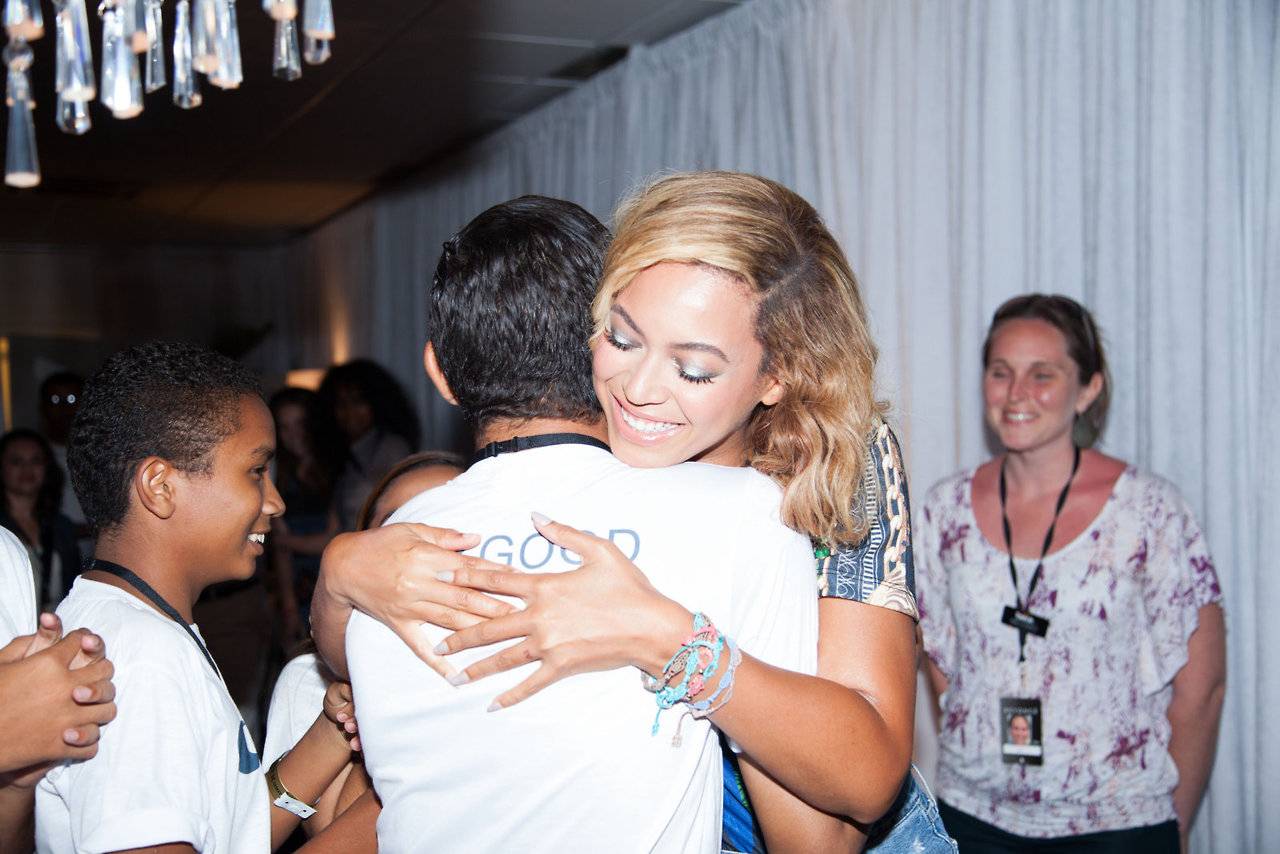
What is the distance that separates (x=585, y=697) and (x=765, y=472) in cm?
45

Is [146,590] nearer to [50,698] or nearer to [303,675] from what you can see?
[50,698]

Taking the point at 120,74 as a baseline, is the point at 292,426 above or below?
below

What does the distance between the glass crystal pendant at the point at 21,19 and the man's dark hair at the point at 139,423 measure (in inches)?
27.0

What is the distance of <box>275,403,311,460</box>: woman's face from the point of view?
18.5 ft

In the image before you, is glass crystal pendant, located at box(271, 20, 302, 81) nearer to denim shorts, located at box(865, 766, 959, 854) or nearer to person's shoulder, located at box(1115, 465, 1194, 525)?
denim shorts, located at box(865, 766, 959, 854)

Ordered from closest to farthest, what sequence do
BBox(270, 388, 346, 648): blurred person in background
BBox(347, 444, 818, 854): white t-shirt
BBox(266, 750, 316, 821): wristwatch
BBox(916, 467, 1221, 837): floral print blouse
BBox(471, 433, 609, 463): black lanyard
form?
1. BBox(347, 444, 818, 854): white t-shirt
2. BBox(471, 433, 609, 463): black lanyard
3. BBox(266, 750, 316, 821): wristwatch
4. BBox(916, 467, 1221, 837): floral print blouse
5. BBox(270, 388, 346, 648): blurred person in background

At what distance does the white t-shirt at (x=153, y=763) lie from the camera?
1.42m

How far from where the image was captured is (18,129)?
41.7 inches

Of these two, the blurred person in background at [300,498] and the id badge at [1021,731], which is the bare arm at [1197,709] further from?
the blurred person in background at [300,498]

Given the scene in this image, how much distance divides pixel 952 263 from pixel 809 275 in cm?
234

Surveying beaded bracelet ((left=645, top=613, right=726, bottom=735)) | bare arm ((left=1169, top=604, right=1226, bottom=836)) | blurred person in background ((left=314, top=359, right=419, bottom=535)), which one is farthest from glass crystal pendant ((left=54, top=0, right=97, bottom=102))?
blurred person in background ((left=314, top=359, right=419, bottom=535))

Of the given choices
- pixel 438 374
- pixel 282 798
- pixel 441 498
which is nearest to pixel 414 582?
pixel 441 498

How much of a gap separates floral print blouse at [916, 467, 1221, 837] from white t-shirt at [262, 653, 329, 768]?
1651 mm

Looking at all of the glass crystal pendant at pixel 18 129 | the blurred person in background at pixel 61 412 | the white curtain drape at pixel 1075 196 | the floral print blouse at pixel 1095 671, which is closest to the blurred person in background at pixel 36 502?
the blurred person in background at pixel 61 412
